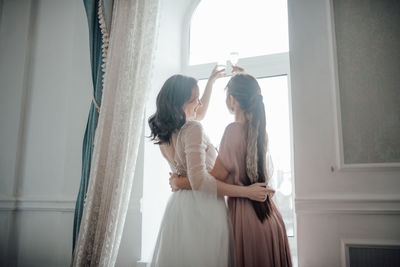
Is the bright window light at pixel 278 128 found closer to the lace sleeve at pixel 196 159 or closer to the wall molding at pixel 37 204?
A: the lace sleeve at pixel 196 159

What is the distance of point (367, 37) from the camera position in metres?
1.59

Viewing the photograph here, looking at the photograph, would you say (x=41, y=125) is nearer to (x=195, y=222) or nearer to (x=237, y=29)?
(x=195, y=222)

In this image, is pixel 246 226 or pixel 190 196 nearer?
pixel 246 226

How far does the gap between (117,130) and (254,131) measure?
80 centimetres

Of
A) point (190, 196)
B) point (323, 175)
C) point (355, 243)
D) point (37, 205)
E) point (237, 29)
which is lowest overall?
point (355, 243)

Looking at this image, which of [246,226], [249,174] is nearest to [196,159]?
[249,174]

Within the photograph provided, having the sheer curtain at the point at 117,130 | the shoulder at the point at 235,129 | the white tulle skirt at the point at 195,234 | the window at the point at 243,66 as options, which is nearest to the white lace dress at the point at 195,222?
the white tulle skirt at the point at 195,234

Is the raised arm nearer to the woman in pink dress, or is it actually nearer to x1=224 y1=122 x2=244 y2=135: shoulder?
the woman in pink dress

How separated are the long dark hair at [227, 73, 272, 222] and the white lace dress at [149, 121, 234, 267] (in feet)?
0.61

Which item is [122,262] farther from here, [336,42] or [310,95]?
[336,42]

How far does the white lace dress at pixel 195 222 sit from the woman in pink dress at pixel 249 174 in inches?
2.5

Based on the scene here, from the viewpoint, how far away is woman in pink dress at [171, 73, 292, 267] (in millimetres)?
1429

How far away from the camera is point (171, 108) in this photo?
171 centimetres

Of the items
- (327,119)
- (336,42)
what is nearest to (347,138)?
(327,119)
